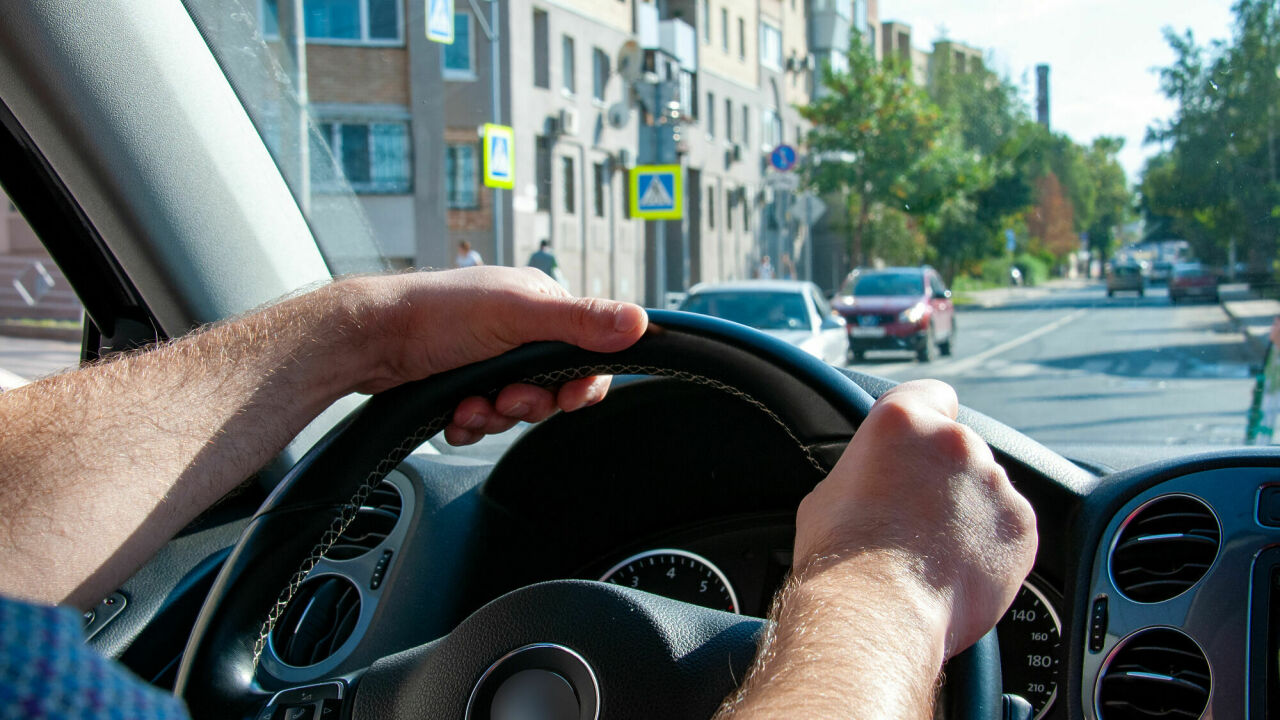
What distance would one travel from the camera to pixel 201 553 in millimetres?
2139

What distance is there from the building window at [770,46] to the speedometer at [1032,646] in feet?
6.49

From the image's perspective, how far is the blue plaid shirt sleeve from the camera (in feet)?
1.55

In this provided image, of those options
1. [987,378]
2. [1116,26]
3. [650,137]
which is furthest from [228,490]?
[650,137]

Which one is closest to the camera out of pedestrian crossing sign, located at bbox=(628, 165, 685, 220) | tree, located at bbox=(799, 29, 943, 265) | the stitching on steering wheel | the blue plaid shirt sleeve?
the blue plaid shirt sleeve

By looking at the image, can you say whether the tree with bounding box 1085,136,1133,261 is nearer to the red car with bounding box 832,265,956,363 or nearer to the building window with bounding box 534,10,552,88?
the red car with bounding box 832,265,956,363

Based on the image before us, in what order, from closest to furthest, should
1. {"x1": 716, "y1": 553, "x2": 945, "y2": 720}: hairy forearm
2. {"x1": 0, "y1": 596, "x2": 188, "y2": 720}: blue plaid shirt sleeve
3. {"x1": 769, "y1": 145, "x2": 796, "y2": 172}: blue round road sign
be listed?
{"x1": 0, "y1": 596, "x2": 188, "y2": 720}: blue plaid shirt sleeve, {"x1": 716, "y1": 553, "x2": 945, "y2": 720}: hairy forearm, {"x1": 769, "y1": 145, "x2": 796, "y2": 172}: blue round road sign

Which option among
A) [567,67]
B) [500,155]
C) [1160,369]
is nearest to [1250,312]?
[1160,369]

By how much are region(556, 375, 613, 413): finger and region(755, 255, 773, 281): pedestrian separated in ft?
21.1

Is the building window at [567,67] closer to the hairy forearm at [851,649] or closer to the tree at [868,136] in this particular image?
the tree at [868,136]

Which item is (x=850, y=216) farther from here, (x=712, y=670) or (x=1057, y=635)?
(x=712, y=670)

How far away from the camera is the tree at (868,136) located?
298 centimetres

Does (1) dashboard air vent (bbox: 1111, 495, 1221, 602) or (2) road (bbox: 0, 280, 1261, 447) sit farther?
(2) road (bbox: 0, 280, 1261, 447)

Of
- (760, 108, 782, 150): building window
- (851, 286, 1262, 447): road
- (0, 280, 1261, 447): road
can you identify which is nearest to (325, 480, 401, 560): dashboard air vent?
(0, 280, 1261, 447): road

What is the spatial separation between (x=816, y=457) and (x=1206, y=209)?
55.1 inches
